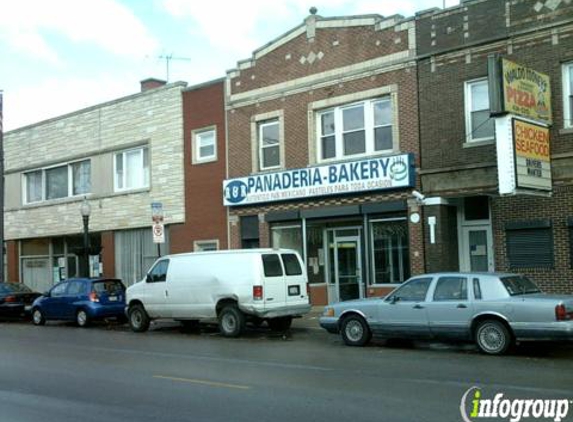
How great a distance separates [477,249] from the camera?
1900cm

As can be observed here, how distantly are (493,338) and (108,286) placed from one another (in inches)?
477

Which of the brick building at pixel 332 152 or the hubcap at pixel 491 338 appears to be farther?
the brick building at pixel 332 152

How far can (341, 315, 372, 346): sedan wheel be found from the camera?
13820 mm

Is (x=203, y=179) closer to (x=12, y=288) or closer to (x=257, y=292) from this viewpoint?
(x=12, y=288)

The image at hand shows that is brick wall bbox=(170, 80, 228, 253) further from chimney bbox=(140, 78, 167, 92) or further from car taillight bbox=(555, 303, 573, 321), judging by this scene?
car taillight bbox=(555, 303, 573, 321)

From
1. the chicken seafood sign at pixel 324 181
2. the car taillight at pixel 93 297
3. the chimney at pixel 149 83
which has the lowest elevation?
the car taillight at pixel 93 297

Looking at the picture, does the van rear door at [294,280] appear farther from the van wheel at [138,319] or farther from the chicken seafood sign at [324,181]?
the van wheel at [138,319]

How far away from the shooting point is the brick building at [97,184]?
25594 mm

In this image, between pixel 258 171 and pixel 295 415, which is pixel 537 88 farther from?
pixel 295 415

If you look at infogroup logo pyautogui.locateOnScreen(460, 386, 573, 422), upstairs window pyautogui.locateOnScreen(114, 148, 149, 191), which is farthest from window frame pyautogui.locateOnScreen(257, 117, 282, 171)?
infogroup logo pyautogui.locateOnScreen(460, 386, 573, 422)

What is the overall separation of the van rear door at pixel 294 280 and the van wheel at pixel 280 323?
0.68 metres

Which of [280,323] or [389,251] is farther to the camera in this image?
[389,251]

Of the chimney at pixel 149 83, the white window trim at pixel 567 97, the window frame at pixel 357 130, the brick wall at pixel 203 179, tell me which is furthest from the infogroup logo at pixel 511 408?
the chimney at pixel 149 83

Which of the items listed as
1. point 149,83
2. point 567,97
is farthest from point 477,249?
point 149,83
